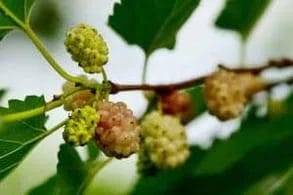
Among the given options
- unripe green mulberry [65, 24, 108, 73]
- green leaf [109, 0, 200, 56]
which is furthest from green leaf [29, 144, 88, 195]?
green leaf [109, 0, 200, 56]

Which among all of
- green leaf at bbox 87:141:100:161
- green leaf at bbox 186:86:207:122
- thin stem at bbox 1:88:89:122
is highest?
thin stem at bbox 1:88:89:122

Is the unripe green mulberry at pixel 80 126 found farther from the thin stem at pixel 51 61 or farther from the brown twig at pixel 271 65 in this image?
the brown twig at pixel 271 65

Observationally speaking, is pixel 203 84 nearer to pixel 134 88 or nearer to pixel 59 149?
pixel 134 88

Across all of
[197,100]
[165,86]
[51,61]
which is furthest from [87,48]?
[197,100]

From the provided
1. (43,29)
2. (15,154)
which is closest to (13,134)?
(15,154)

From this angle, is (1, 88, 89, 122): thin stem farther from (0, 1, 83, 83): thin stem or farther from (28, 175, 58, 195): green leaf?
(28, 175, 58, 195): green leaf

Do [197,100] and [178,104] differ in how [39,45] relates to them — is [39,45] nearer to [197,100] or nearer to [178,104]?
[178,104]
